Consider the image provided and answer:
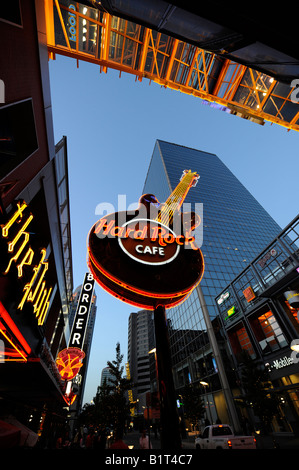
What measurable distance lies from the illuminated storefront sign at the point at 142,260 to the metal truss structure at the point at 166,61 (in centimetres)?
1246

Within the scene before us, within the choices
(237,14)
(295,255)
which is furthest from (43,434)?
(237,14)

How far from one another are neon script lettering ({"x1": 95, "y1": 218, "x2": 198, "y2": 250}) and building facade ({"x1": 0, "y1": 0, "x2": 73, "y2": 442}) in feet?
8.52

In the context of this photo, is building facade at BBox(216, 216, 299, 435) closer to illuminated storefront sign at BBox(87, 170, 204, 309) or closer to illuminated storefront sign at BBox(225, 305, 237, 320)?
illuminated storefront sign at BBox(225, 305, 237, 320)

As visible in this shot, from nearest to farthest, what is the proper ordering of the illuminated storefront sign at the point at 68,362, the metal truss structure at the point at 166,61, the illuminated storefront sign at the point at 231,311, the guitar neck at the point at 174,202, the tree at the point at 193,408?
the guitar neck at the point at 174,202 → the metal truss structure at the point at 166,61 → the illuminated storefront sign at the point at 68,362 → the tree at the point at 193,408 → the illuminated storefront sign at the point at 231,311

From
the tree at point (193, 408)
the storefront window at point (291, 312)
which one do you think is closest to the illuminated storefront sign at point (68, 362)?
the tree at point (193, 408)

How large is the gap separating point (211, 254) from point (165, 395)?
46088 mm

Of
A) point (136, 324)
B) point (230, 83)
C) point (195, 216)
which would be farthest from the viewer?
point (136, 324)

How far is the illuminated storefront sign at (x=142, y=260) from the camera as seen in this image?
6.93m

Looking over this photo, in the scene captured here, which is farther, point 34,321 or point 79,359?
point 79,359

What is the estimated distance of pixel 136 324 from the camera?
135 meters

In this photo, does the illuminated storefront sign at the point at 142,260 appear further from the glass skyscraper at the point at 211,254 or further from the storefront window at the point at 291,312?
the glass skyscraper at the point at 211,254

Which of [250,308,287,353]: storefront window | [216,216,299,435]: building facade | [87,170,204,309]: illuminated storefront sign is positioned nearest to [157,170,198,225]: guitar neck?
[87,170,204,309]: illuminated storefront sign

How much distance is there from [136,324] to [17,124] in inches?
5518

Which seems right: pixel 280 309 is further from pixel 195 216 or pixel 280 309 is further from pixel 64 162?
pixel 64 162
